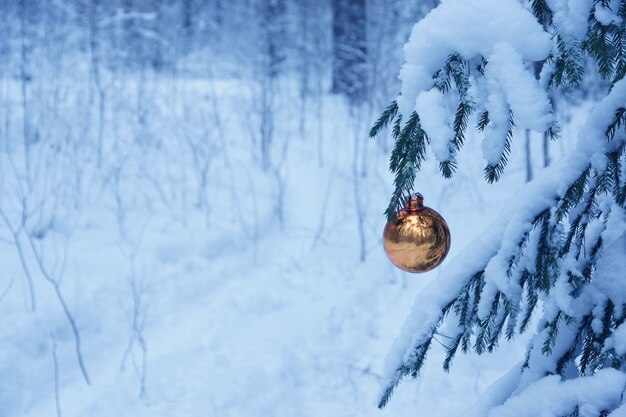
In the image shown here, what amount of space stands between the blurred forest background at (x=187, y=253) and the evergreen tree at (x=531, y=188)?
1.31 meters

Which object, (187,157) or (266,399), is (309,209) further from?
(266,399)

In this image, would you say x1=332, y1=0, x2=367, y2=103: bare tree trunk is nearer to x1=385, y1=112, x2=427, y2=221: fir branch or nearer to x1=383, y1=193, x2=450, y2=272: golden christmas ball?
x1=383, y1=193, x2=450, y2=272: golden christmas ball

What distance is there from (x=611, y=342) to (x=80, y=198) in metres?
3.46

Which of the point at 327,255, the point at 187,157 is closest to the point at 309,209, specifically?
the point at 327,255

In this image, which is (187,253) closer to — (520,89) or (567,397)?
(567,397)

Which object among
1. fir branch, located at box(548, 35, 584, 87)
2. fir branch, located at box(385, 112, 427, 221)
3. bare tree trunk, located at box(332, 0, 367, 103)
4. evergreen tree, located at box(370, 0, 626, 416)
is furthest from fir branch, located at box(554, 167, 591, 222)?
bare tree trunk, located at box(332, 0, 367, 103)

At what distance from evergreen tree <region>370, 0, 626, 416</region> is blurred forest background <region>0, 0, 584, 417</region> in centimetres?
131

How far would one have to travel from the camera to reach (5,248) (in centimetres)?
290

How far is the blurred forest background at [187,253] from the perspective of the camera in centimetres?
238

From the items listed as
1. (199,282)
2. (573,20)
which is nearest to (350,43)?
(199,282)

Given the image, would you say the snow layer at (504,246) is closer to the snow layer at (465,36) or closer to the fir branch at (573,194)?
the fir branch at (573,194)

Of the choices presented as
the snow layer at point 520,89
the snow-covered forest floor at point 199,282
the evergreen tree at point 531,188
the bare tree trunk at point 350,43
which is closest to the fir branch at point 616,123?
the evergreen tree at point 531,188

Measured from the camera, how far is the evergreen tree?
85cm

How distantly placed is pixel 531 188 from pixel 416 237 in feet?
0.88
